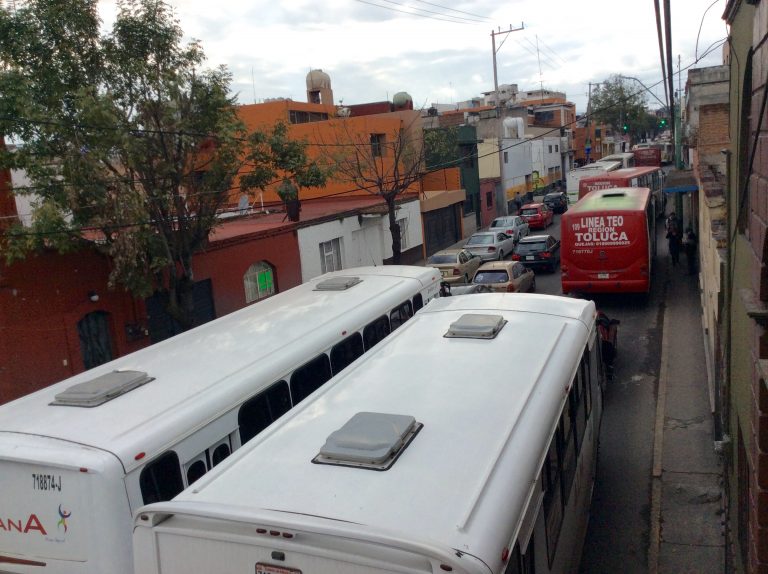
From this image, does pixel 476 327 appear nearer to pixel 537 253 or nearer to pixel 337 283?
pixel 337 283

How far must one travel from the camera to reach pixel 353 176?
27641 millimetres

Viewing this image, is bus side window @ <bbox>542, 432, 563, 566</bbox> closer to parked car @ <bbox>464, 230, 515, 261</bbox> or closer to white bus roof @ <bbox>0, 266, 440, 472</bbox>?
white bus roof @ <bbox>0, 266, 440, 472</bbox>

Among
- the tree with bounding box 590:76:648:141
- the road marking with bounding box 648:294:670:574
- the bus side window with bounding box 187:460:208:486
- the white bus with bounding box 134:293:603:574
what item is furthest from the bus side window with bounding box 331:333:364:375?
the tree with bounding box 590:76:648:141

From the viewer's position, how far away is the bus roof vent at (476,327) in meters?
7.28

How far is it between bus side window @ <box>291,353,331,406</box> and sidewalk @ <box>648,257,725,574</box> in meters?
4.26

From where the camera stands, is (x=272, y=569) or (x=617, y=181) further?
(x=617, y=181)

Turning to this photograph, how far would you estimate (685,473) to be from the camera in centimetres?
950

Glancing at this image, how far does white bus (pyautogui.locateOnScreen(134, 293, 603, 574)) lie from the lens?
374 centimetres

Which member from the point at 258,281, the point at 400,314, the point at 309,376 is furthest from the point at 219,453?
the point at 258,281

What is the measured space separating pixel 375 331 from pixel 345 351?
104 centimetres

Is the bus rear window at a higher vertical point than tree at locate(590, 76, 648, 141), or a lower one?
lower

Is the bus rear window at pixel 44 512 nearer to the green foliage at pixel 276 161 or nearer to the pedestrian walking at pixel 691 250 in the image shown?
the green foliage at pixel 276 161

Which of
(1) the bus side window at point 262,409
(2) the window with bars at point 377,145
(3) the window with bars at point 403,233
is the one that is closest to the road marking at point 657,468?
(1) the bus side window at point 262,409

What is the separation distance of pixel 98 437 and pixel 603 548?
18.9 feet
